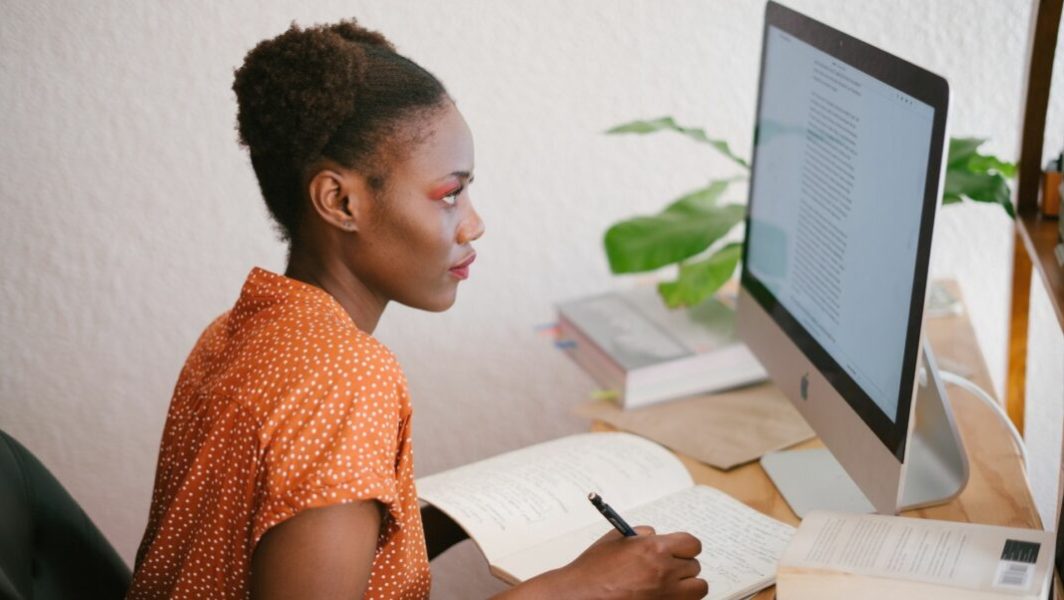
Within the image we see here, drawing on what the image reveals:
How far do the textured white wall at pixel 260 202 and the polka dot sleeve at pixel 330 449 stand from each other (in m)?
0.97

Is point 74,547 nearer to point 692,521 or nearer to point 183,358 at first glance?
point 692,521

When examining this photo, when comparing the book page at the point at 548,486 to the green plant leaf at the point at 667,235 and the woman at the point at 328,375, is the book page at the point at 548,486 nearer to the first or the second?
the woman at the point at 328,375

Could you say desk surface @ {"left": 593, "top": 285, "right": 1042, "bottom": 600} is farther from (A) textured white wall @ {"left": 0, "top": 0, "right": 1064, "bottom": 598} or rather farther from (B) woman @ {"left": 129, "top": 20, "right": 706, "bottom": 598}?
(A) textured white wall @ {"left": 0, "top": 0, "right": 1064, "bottom": 598}

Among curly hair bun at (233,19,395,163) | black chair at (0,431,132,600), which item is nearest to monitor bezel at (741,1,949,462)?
curly hair bun at (233,19,395,163)

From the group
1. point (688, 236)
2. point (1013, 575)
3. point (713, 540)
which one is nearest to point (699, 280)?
point (688, 236)

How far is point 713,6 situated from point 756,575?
38.9 inches

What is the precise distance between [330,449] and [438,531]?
40cm

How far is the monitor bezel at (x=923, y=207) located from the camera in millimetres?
909

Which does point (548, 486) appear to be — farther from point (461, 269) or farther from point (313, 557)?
point (313, 557)

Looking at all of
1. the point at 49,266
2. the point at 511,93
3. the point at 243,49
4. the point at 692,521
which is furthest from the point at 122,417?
the point at 692,521

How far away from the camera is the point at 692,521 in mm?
1129

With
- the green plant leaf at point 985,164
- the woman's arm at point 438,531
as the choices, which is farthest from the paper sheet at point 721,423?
the green plant leaf at point 985,164

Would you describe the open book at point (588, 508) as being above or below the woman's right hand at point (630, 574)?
below

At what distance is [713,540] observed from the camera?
109 centimetres
